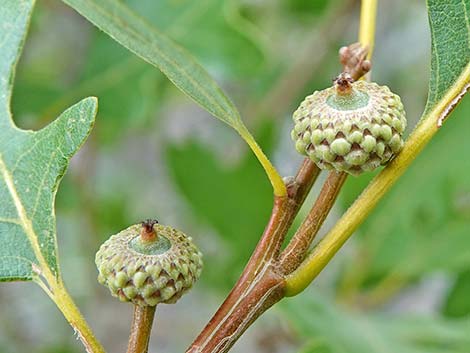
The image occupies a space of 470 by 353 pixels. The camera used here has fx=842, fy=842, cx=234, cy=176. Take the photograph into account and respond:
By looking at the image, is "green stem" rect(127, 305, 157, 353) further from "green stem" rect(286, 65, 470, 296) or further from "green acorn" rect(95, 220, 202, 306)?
"green stem" rect(286, 65, 470, 296)

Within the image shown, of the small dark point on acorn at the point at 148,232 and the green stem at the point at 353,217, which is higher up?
the green stem at the point at 353,217

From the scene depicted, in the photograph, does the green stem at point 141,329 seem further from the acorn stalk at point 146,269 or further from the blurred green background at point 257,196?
the blurred green background at point 257,196

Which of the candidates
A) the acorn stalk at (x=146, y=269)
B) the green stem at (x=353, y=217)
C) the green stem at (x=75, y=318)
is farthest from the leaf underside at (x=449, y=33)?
the green stem at (x=75, y=318)

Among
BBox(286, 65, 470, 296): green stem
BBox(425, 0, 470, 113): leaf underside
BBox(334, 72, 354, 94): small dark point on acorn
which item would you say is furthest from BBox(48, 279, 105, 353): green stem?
BBox(425, 0, 470, 113): leaf underside

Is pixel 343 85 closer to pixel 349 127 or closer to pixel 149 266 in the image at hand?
pixel 349 127

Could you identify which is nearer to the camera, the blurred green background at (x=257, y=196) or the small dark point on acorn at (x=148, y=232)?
the small dark point on acorn at (x=148, y=232)

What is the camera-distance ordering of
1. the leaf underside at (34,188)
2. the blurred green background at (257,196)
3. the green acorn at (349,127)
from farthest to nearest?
the blurred green background at (257,196) < the leaf underside at (34,188) < the green acorn at (349,127)
